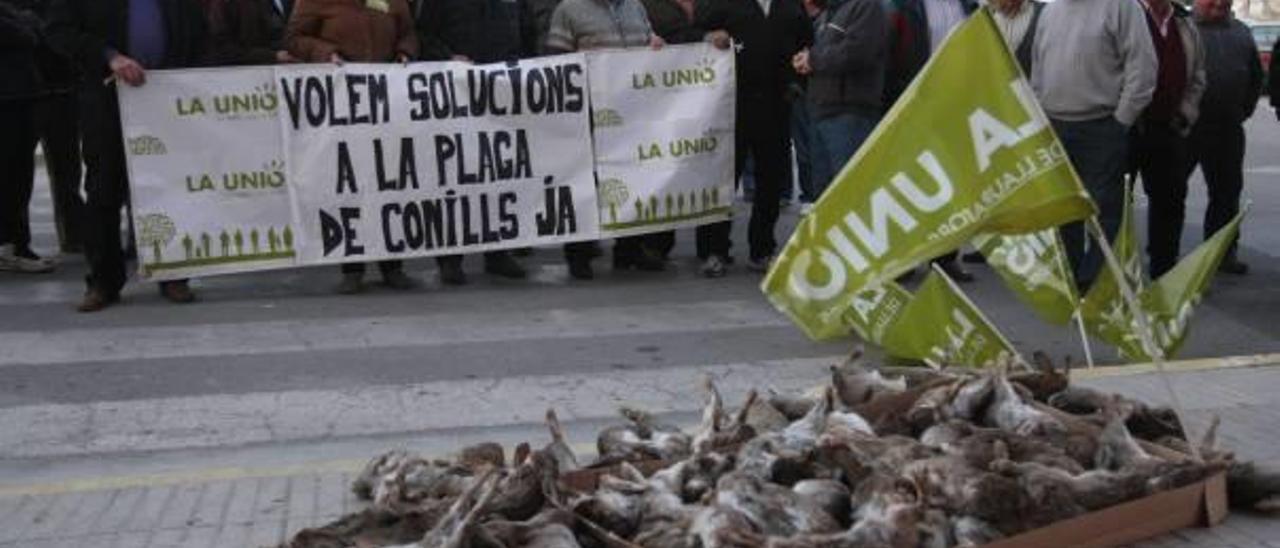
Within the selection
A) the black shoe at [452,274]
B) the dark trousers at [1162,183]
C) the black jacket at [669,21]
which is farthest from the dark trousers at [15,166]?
the dark trousers at [1162,183]

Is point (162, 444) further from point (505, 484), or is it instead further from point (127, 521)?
point (505, 484)

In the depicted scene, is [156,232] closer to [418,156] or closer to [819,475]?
[418,156]

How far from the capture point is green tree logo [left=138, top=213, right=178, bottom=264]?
8516 mm

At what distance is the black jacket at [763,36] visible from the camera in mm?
9375

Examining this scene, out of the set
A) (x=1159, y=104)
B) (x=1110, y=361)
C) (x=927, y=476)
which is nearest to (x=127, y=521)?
(x=927, y=476)

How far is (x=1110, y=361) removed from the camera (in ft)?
23.6

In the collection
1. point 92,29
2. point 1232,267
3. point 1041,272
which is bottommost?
point 1232,267

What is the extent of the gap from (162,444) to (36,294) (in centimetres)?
361

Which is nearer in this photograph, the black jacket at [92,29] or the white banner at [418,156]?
the black jacket at [92,29]

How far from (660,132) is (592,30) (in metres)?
0.75

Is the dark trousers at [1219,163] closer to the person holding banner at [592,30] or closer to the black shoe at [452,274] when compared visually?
the person holding banner at [592,30]

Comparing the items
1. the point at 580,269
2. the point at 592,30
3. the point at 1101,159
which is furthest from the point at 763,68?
the point at 1101,159

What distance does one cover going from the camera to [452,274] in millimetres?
9391

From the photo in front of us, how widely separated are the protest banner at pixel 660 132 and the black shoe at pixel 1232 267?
3229 millimetres
